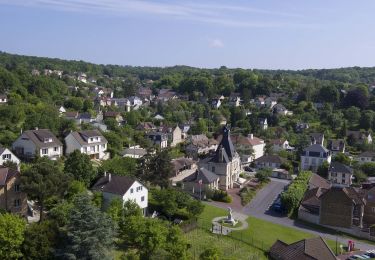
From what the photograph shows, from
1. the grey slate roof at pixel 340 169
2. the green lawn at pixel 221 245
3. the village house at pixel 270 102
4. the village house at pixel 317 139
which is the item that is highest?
the village house at pixel 270 102

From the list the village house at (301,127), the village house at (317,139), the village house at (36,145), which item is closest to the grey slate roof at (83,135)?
the village house at (36,145)

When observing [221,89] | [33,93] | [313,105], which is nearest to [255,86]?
[221,89]

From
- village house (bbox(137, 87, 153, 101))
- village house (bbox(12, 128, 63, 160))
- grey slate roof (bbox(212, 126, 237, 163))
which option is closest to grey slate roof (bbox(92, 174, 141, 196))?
village house (bbox(12, 128, 63, 160))

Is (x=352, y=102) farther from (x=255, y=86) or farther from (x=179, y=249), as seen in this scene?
(x=179, y=249)

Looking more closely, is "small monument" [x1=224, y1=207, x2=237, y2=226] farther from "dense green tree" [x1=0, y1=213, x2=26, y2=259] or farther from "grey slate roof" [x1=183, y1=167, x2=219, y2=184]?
"dense green tree" [x1=0, y1=213, x2=26, y2=259]

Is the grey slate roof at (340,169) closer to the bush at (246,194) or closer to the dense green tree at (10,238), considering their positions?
the bush at (246,194)
